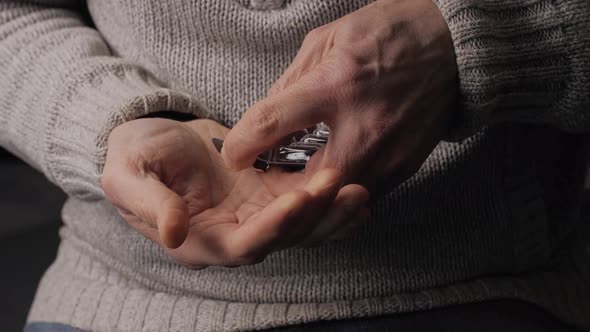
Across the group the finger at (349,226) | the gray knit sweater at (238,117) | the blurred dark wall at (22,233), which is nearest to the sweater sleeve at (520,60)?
the gray knit sweater at (238,117)

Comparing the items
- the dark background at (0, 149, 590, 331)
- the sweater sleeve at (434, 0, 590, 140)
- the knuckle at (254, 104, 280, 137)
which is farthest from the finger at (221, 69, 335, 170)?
the dark background at (0, 149, 590, 331)

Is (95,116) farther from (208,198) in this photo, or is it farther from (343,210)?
(343,210)

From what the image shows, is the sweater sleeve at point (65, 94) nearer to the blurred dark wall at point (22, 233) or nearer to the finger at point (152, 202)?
the finger at point (152, 202)

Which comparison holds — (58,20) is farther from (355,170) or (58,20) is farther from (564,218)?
(564,218)

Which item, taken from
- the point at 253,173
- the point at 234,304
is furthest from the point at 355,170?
the point at 234,304

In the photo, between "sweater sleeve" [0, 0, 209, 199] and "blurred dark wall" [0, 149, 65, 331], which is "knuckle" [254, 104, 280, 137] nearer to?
"sweater sleeve" [0, 0, 209, 199]

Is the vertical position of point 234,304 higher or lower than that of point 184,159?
lower

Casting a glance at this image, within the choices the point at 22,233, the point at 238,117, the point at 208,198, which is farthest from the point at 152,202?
the point at 22,233
